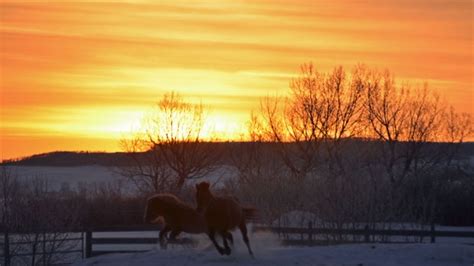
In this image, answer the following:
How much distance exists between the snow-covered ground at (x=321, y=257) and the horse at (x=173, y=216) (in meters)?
0.61

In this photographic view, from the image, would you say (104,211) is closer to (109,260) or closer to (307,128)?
(307,128)

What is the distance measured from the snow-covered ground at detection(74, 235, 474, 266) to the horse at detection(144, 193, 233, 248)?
0.61 meters

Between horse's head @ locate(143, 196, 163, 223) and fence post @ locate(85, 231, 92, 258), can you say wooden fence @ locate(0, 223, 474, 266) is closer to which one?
fence post @ locate(85, 231, 92, 258)

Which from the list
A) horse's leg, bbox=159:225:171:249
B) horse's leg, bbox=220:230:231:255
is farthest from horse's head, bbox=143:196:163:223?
horse's leg, bbox=220:230:231:255

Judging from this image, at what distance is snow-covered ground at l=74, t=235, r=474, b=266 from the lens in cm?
2006

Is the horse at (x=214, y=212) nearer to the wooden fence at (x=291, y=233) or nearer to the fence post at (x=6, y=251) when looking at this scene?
the wooden fence at (x=291, y=233)

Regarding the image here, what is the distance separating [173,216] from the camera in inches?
891

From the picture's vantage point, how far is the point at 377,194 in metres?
38.4

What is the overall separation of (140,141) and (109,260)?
1777 inches

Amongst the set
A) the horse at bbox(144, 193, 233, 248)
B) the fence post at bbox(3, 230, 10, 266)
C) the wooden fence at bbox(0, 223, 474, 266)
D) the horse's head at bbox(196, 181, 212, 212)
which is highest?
the horse's head at bbox(196, 181, 212, 212)

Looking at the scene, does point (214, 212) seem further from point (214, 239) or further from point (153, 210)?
point (153, 210)

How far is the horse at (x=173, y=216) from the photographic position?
73.3ft

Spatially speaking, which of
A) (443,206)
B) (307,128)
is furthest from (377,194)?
(307,128)

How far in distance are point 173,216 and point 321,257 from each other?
4057 millimetres
